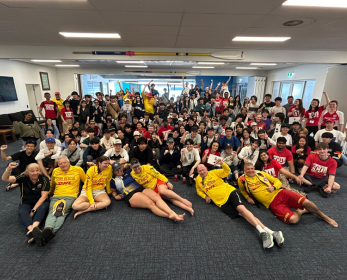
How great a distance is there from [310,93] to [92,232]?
9.26 metres

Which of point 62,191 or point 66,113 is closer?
point 62,191

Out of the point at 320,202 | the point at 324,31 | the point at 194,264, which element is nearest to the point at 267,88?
the point at 324,31

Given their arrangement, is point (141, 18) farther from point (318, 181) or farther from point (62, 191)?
point (318, 181)

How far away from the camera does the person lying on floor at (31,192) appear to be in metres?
2.57

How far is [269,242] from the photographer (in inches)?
87.6

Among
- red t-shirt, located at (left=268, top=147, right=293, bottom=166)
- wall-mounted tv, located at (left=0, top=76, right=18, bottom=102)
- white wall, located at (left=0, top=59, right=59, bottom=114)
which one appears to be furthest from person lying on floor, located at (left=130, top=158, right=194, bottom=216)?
white wall, located at (left=0, top=59, right=59, bottom=114)

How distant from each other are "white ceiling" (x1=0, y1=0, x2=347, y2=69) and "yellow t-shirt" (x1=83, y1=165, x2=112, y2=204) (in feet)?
7.59

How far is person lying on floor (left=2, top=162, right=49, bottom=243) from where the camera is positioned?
257 cm

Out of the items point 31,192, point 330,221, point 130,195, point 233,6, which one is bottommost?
point 330,221

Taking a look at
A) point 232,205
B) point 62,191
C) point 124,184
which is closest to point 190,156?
→ point 232,205

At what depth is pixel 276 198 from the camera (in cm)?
281

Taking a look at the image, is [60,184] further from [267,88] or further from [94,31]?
[267,88]

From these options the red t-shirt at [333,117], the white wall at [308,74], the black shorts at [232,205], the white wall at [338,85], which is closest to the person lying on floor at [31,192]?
the black shorts at [232,205]

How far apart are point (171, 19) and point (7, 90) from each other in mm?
7312
